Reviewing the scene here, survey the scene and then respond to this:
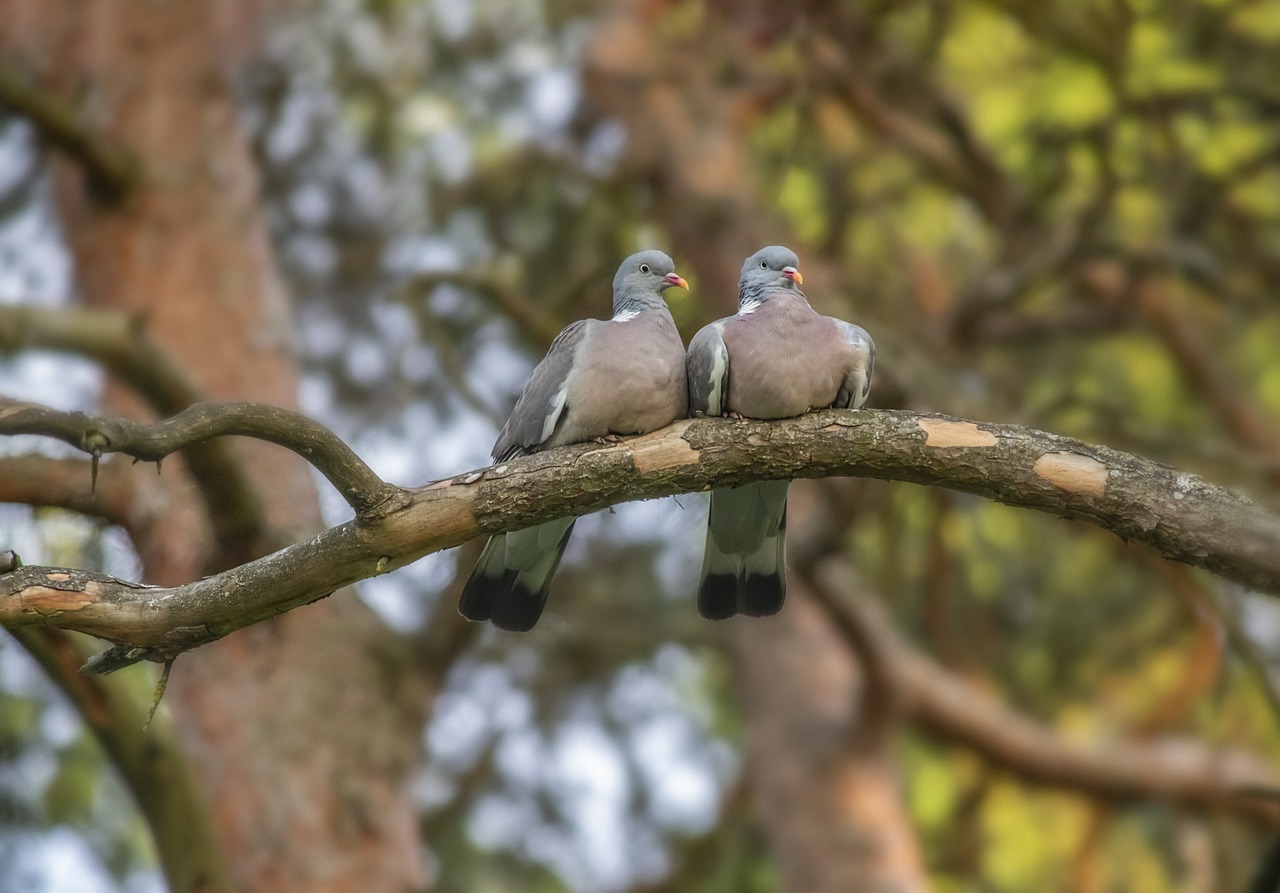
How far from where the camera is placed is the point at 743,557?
3.91m

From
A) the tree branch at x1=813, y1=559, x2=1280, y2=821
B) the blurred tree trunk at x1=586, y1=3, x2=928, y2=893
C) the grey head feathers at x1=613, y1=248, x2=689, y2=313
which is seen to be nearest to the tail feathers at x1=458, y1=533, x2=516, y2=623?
the grey head feathers at x1=613, y1=248, x2=689, y2=313

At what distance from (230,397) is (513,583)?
2.91 metres

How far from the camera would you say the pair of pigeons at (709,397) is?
11.9 feet

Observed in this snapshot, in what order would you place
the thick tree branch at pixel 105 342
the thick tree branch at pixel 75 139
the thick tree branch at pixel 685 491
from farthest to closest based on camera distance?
1. the thick tree branch at pixel 75 139
2. the thick tree branch at pixel 105 342
3. the thick tree branch at pixel 685 491

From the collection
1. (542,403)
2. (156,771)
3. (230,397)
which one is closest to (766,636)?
(230,397)

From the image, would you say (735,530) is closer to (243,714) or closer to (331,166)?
(243,714)

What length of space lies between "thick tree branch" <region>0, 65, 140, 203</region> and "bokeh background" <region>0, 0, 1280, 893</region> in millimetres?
56

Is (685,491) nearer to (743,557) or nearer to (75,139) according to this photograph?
(743,557)

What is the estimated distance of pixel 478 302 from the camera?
7309 mm

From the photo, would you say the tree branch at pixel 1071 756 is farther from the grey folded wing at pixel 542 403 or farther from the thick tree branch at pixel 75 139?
the thick tree branch at pixel 75 139

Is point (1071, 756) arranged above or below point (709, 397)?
above

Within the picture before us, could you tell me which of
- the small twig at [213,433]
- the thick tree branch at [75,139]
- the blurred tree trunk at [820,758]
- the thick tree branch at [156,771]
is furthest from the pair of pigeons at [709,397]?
the thick tree branch at [75,139]

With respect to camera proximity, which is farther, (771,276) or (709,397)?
(771,276)

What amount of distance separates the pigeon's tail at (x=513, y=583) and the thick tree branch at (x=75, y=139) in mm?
3530
